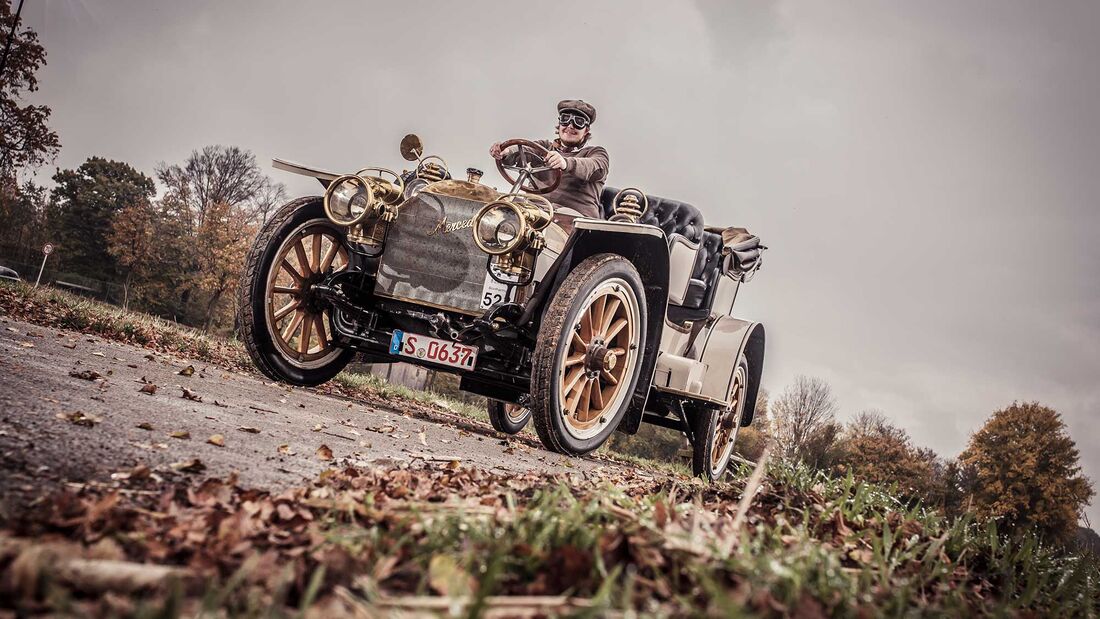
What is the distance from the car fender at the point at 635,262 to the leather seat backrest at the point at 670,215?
1496 millimetres

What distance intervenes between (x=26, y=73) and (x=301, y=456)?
24.8 meters

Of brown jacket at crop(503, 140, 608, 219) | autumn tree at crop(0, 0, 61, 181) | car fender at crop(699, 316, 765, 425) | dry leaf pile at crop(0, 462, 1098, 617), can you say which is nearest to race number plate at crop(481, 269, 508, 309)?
brown jacket at crop(503, 140, 608, 219)

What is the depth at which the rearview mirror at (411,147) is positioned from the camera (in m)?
4.93

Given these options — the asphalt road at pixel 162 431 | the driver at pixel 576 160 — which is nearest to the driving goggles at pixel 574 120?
the driver at pixel 576 160

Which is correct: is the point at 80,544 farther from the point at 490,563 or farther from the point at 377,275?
the point at 377,275

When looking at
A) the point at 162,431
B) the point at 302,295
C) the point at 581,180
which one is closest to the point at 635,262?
the point at 581,180

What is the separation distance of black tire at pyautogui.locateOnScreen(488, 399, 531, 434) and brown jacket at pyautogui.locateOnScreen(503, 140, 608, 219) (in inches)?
110

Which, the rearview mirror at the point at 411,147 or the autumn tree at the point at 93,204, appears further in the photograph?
the autumn tree at the point at 93,204

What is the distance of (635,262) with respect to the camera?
446 centimetres

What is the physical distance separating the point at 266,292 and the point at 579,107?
2.96 metres

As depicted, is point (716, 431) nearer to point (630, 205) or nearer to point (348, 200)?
point (630, 205)

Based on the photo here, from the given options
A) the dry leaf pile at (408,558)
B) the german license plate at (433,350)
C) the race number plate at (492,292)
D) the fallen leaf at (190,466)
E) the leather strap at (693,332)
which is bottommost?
the fallen leaf at (190,466)

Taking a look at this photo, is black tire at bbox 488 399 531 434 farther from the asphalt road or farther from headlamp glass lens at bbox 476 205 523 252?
headlamp glass lens at bbox 476 205 523 252

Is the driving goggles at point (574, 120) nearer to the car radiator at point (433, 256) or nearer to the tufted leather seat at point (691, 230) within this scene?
the tufted leather seat at point (691, 230)
